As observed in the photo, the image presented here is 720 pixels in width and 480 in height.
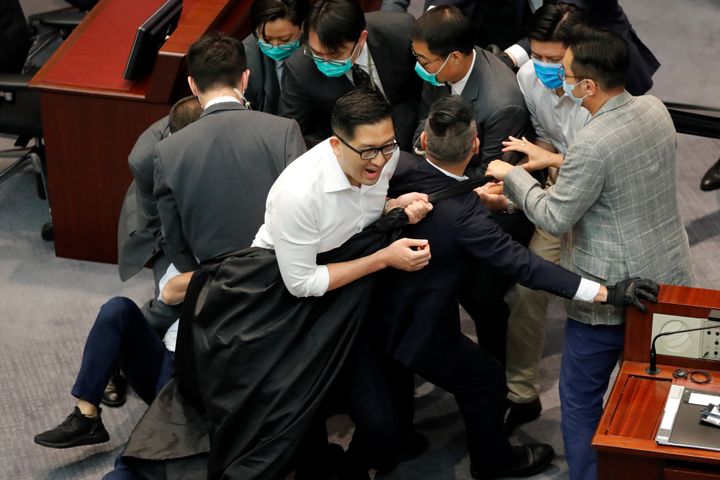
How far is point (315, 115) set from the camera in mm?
4352

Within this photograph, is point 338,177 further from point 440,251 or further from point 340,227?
point 440,251

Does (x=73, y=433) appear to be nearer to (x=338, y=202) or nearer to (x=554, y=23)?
(x=338, y=202)

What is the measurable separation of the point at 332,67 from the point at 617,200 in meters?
1.15

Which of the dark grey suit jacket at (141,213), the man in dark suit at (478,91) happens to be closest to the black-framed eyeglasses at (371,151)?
the man in dark suit at (478,91)

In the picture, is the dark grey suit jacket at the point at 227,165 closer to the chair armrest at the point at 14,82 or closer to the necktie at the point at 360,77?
the necktie at the point at 360,77

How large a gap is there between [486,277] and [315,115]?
0.85 m

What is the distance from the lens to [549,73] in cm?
383

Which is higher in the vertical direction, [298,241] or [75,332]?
[298,241]

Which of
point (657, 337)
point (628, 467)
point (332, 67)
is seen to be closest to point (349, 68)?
point (332, 67)

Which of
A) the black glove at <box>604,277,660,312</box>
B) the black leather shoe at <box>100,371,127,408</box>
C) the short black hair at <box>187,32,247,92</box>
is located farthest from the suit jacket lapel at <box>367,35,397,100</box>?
the black leather shoe at <box>100,371,127,408</box>

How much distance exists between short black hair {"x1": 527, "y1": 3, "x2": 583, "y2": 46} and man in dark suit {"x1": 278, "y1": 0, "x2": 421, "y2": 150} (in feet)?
1.63

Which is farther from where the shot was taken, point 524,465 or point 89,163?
point 89,163

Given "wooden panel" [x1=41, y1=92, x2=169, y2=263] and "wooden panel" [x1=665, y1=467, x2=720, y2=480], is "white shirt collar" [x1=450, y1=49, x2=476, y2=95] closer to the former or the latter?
"wooden panel" [x1=41, y1=92, x2=169, y2=263]

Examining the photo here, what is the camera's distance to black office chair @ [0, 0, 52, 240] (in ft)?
16.6
